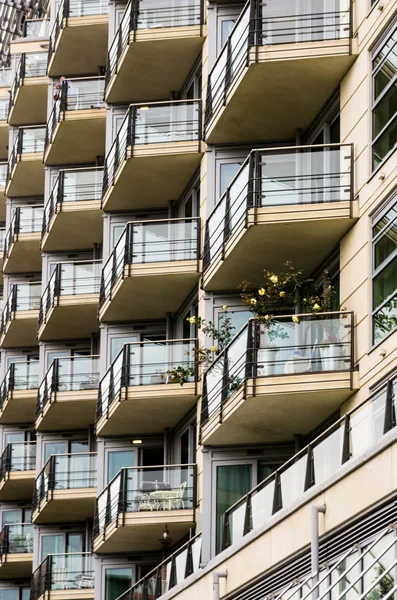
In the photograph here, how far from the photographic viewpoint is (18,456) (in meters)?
51.6

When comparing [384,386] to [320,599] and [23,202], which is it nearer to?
[320,599]

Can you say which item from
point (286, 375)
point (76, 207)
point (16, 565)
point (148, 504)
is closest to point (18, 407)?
point (16, 565)

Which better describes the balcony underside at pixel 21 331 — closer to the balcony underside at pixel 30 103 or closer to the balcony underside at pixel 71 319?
the balcony underside at pixel 71 319

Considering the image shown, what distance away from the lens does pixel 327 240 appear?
93.8 ft

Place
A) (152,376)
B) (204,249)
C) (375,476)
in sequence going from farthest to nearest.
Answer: (152,376) → (204,249) → (375,476)

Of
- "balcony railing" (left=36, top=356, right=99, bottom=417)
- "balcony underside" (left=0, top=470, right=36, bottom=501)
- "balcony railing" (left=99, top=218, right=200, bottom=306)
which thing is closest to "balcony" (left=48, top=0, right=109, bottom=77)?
"balcony railing" (left=36, top=356, right=99, bottom=417)

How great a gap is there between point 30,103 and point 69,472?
15609mm

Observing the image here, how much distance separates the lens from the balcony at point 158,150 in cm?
3634

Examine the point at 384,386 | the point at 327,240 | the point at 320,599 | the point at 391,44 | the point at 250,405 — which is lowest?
the point at 320,599

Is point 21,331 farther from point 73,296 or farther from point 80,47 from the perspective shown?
point 80,47

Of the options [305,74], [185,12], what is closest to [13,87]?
[185,12]

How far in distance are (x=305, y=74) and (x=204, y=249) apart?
545 centimetres

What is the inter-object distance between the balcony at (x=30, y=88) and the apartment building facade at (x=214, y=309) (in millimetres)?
2564

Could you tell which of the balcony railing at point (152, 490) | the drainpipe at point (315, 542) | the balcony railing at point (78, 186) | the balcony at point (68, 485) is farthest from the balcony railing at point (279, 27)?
the balcony at point (68, 485)
